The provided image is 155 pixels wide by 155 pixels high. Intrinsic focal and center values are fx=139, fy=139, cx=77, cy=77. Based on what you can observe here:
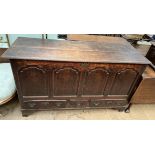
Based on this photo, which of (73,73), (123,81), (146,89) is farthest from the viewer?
(146,89)

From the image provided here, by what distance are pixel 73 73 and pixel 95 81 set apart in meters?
0.25

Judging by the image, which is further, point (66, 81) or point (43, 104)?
point (43, 104)

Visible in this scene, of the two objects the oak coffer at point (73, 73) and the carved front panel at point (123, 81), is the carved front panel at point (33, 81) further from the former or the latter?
the carved front panel at point (123, 81)

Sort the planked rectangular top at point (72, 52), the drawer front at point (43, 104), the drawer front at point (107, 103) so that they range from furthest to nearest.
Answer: the drawer front at point (107, 103)
the drawer front at point (43, 104)
the planked rectangular top at point (72, 52)

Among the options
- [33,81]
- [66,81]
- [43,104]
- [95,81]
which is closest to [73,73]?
[66,81]

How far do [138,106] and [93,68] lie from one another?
100cm

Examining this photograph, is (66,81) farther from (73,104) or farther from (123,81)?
(123,81)

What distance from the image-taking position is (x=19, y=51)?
3.87 ft

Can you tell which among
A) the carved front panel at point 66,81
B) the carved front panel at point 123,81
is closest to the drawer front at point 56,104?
the carved front panel at point 66,81

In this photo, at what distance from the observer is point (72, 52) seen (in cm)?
128

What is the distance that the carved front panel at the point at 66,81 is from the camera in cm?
124

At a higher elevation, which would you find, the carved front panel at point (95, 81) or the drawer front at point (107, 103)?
the carved front panel at point (95, 81)

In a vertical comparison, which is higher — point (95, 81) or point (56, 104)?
point (95, 81)

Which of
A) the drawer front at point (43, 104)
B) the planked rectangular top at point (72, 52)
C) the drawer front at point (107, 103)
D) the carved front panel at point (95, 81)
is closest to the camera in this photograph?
the planked rectangular top at point (72, 52)
